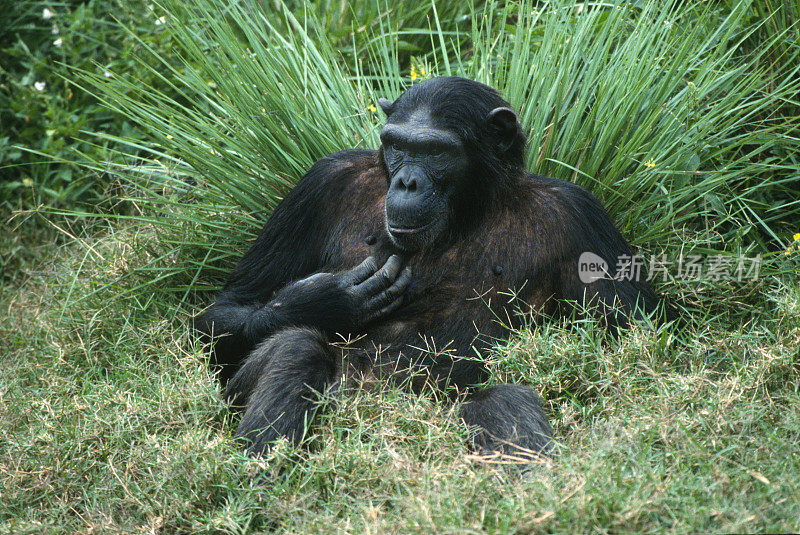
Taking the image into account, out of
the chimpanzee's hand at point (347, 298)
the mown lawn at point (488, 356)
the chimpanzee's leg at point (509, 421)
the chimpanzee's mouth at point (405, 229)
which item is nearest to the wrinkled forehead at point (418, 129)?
the chimpanzee's mouth at point (405, 229)

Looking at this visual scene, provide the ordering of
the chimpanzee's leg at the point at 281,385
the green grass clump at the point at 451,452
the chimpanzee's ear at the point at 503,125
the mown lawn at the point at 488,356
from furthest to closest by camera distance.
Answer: the chimpanzee's ear at the point at 503,125 → the chimpanzee's leg at the point at 281,385 → the mown lawn at the point at 488,356 → the green grass clump at the point at 451,452

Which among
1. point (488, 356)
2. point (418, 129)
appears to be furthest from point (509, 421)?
point (418, 129)

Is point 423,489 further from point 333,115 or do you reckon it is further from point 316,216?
point 333,115

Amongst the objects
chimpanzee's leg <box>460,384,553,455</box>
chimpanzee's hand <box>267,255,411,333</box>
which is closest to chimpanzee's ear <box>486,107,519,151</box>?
chimpanzee's hand <box>267,255,411,333</box>

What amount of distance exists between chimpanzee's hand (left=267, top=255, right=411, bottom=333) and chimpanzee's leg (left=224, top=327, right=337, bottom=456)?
0.37 ft

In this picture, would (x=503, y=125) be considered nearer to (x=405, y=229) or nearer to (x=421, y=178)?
(x=421, y=178)

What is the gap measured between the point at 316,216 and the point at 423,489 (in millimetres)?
1910

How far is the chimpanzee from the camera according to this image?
13.6 ft

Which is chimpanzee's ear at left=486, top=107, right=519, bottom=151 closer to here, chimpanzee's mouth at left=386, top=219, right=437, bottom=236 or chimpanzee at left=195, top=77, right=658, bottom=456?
chimpanzee at left=195, top=77, right=658, bottom=456

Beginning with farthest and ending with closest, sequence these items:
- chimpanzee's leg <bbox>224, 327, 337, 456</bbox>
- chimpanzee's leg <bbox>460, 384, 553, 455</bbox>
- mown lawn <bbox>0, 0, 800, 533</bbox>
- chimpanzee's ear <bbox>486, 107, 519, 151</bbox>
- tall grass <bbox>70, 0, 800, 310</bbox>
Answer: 1. tall grass <bbox>70, 0, 800, 310</bbox>
2. chimpanzee's ear <bbox>486, 107, 519, 151</bbox>
3. chimpanzee's leg <bbox>224, 327, 337, 456</bbox>
4. chimpanzee's leg <bbox>460, 384, 553, 455</bbox>
5. mown lawn <bbox>0, 0, 800, 533</bbox>

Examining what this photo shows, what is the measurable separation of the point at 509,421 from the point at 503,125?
1449 mm

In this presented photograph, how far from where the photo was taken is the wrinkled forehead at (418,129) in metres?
4.14

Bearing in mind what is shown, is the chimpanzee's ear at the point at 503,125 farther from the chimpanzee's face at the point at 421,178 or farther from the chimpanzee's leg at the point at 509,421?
the chimpanzee's leg at the point at 509,421

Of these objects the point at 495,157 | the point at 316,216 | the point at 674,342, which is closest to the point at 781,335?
the point at 674,342
